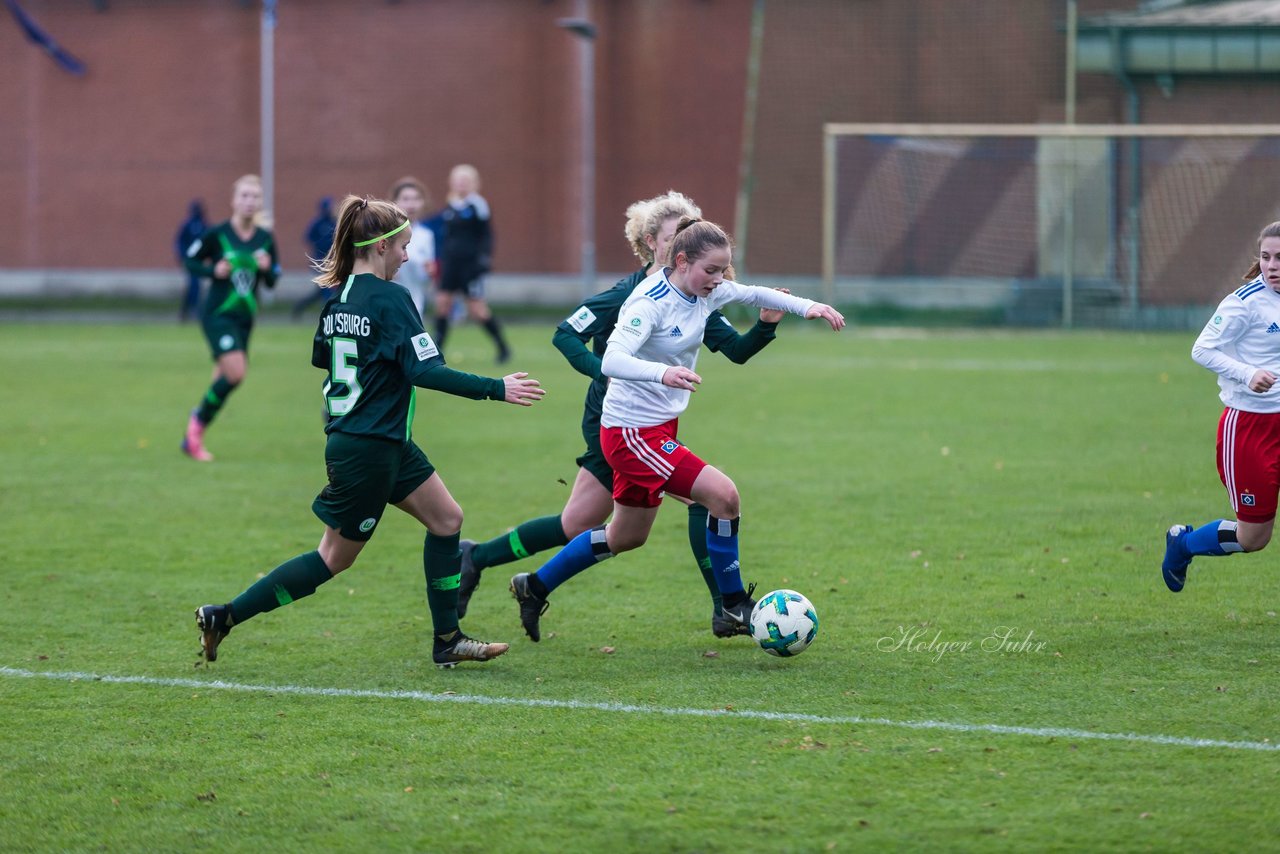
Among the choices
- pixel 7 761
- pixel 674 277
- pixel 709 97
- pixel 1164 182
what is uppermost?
pixel 709 97

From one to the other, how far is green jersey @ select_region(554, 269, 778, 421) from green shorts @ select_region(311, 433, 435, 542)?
80cm

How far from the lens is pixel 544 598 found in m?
6.43

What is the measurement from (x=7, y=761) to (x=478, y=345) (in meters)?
16.9

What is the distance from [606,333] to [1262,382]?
2.67 m

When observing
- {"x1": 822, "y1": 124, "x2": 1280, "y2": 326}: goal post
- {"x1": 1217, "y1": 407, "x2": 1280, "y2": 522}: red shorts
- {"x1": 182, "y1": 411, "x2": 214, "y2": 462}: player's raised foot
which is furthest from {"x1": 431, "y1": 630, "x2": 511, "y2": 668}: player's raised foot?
{"x1": 822, "y1": 124, "x2": 1280, "y2": 326}: goal post

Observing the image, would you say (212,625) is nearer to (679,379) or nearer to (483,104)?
(679,379)

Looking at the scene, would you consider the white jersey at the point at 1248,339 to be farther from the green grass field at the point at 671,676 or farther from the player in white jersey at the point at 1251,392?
the green grass field at the point at 671,676

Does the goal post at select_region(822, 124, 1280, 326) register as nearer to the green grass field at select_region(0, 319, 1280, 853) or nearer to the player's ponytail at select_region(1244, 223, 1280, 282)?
the green grass field at select_region(0, 319, 1280, 853)

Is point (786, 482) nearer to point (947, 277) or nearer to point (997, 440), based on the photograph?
point (997, 440)

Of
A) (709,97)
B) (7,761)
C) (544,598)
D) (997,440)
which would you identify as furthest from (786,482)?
(709,97)

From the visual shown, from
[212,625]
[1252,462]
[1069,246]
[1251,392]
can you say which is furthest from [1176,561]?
[1069,246]

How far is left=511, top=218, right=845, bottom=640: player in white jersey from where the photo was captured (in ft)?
19.1

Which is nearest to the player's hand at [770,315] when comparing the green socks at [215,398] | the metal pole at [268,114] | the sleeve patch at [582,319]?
the sleeve patch at [582,319]

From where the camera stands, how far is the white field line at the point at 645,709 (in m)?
4.80
